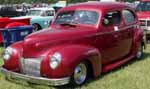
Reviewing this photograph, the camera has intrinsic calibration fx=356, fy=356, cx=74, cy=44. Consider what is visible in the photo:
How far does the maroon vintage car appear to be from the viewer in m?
6.89

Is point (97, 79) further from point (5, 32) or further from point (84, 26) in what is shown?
point (5, 32)

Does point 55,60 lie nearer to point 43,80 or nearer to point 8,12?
point 43,80

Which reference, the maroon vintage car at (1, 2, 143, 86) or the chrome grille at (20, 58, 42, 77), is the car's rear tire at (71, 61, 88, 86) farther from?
the chrome grille at (20, 58, 42, 77)

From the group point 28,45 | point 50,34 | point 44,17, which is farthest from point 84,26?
point 44,17

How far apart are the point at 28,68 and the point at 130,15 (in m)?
3.96

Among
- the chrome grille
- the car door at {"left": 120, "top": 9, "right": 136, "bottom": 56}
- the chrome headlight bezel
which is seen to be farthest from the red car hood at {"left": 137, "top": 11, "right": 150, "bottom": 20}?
the chrome headlight bezel

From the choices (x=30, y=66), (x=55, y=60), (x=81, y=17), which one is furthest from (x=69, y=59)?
(x=81, y=17)

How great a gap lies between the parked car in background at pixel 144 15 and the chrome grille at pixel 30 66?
8225mm

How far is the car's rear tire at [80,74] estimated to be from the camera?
712cm

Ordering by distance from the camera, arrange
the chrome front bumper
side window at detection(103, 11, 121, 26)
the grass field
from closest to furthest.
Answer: the chrome front bumper → the grass field → side window at detection(103, 11, 121, 26)

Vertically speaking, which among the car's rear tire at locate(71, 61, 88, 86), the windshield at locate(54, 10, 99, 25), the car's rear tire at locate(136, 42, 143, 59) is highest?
the windshield at locate(54, 10, 99, 25)

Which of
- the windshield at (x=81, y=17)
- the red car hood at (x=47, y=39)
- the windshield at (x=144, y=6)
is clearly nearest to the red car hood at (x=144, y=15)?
the windshield at (x=144, y=6)

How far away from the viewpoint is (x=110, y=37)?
8609 mm

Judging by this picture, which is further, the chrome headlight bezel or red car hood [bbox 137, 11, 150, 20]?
red car hood [bbox 137, 11, 150, 20]
